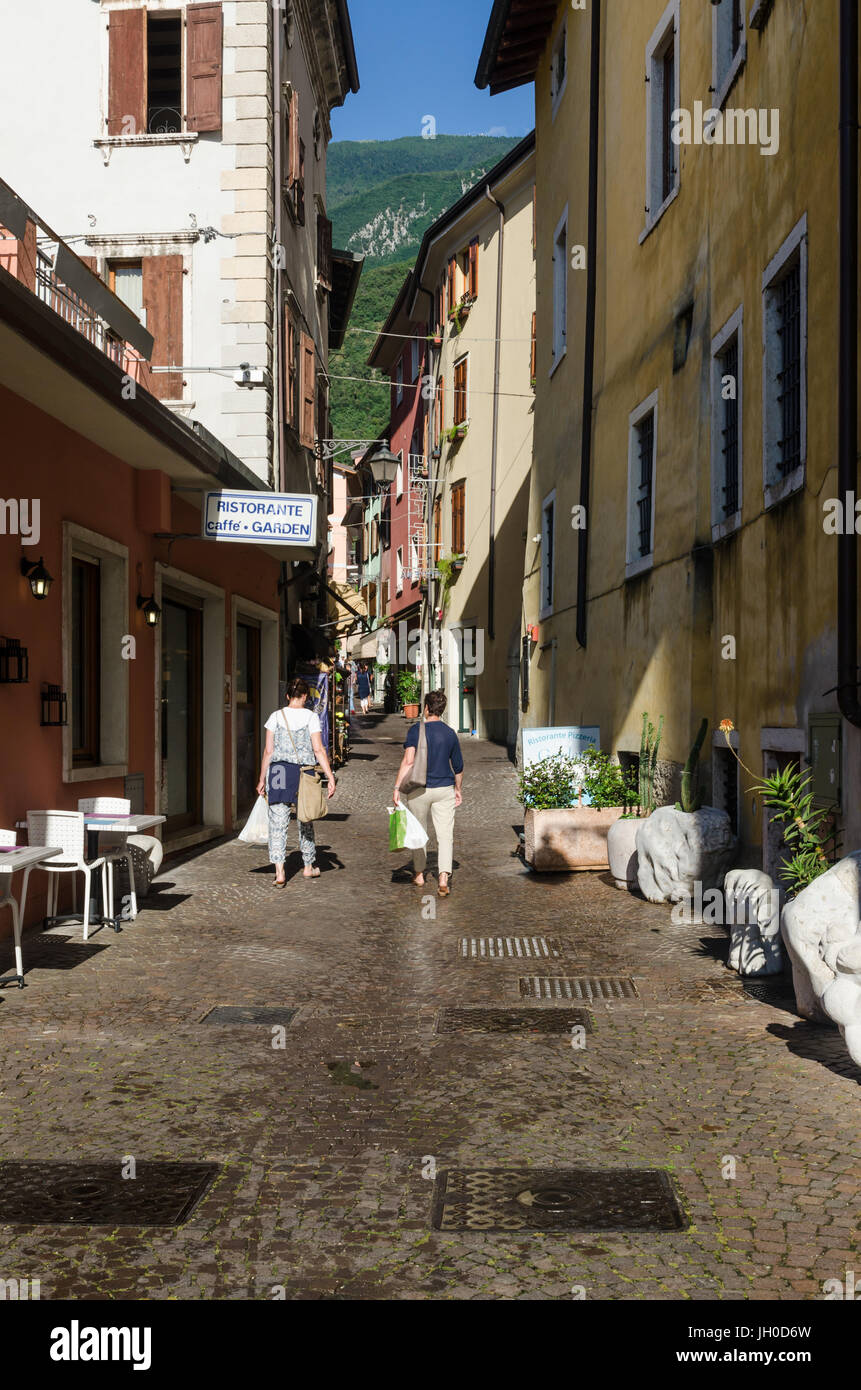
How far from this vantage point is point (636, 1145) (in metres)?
4.76

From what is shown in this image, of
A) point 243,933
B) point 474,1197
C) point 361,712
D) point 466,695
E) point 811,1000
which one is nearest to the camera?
point 474,1197

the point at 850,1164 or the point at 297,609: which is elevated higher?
the point at 297,609

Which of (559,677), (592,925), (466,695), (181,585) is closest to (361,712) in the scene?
(466,695)

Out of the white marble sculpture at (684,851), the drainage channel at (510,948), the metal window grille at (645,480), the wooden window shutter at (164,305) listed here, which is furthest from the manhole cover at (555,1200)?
the wooden window shutter at (164,305)

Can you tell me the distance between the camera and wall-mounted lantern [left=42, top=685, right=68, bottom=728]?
9.73 meters

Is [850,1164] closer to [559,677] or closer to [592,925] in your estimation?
[592,925]

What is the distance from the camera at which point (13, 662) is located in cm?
916

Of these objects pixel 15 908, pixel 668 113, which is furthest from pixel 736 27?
pixel 15 908

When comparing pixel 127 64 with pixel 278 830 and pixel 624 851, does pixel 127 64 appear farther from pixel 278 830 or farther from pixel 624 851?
pixel 624 851

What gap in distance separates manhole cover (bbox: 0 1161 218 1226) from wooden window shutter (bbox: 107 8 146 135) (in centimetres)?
1605

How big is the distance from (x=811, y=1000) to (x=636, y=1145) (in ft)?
6.69

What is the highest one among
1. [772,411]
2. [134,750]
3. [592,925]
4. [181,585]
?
[772,411]

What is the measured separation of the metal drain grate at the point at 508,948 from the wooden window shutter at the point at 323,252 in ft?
60.6

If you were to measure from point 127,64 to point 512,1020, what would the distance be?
596 inches
